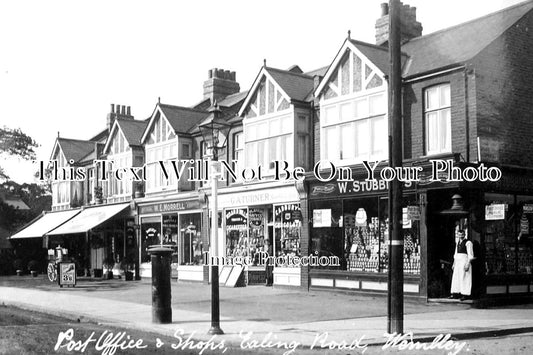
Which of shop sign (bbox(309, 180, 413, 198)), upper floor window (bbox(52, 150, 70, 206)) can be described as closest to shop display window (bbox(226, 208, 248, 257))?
shop sign (bbox(309, 180, 413, 198))

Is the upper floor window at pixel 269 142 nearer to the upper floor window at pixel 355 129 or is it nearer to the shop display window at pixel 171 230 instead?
the upper floor window at pixel 355 129

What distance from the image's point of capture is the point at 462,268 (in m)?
17.8

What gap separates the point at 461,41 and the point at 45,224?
90.4 ft

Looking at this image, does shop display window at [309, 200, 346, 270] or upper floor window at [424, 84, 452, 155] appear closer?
upper floor window at [424, 84, 452, 155]

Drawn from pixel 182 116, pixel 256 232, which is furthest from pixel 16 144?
pixel 182 116

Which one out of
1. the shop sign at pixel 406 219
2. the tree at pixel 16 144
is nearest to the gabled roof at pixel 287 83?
the shop sign at pixel 406 219

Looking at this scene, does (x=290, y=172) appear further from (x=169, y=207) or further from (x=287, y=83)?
(x=169, y=207)

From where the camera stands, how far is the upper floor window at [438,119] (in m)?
19.0

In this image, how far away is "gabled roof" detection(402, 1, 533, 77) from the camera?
62.8ft

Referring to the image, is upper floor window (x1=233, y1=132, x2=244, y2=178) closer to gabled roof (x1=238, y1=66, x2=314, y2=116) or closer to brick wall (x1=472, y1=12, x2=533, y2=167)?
gabled roof (x1=238, y1=66, x2=314, y2=116)

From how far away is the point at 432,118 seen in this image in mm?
19438

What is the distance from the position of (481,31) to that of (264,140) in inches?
343

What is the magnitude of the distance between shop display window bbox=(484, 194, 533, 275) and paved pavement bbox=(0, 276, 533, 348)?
147 centimetres

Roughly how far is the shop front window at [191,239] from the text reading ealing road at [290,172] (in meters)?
1.76
